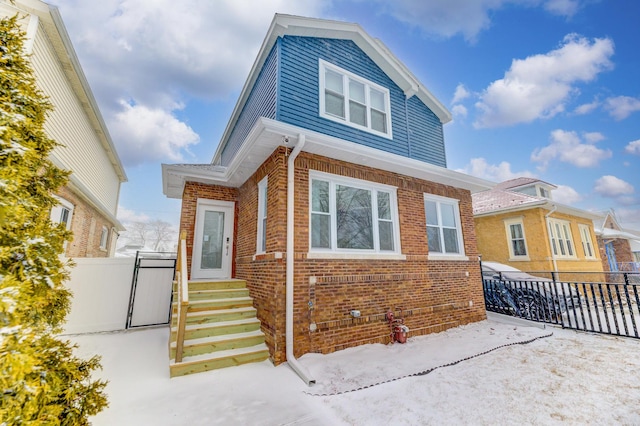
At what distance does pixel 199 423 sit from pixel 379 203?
510cm

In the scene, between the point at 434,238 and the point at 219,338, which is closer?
the point at 219,338

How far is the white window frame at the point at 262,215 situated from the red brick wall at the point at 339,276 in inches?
8.4

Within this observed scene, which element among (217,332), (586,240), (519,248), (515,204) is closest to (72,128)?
(217,332)

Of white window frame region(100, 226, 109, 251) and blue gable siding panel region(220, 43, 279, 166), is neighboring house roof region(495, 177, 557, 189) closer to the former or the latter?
blue gable siding panel region(220, 43, 279, 166)

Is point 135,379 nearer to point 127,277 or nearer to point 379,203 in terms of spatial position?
point 127,277

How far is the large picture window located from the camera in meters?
5.41

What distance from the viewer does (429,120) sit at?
891 cm

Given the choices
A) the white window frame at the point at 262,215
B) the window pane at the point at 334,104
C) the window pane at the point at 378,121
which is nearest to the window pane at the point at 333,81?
the window pane at the point at 334,104

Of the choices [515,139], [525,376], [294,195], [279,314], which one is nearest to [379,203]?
[294,195]

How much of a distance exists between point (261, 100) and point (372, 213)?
14.1ft

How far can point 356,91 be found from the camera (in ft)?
23.7

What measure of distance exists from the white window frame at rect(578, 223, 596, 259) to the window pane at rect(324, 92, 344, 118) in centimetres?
1538

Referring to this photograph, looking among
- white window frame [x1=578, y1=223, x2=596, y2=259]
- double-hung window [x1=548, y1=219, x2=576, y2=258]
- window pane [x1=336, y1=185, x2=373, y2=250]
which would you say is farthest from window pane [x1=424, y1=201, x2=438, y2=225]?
white window frame [x1=578, y1=223, x2=596, y2=259]

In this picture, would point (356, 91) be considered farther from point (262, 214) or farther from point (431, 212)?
point (262, 214)
